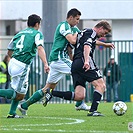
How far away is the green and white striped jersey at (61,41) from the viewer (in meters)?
13.8

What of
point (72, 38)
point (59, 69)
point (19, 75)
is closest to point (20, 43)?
point (19, 75)

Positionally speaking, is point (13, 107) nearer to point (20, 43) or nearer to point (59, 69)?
point (20, 43)

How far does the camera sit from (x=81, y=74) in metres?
13.1

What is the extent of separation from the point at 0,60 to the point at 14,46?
1541 cm

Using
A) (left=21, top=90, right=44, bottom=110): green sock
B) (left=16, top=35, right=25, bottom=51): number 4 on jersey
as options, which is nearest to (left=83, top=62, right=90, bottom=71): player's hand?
(left=16, top=35, right=25, bottom=51): number 4 on jersey

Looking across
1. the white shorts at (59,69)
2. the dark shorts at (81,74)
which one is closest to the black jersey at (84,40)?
the dark shorts at (81,74)

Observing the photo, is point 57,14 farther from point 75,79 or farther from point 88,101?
point 75,79

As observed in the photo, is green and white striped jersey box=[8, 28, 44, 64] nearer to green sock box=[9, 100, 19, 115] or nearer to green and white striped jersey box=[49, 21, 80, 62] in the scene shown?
green sock box=[9, 100, 19, 115]

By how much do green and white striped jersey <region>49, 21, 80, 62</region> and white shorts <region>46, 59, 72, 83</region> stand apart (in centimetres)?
11

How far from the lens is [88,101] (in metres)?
24.4

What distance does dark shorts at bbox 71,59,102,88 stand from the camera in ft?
42.6

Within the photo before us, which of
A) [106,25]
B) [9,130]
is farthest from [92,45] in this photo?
[9,130]

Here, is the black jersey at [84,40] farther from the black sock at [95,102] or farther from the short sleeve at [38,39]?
the short sleeve at [38,39]

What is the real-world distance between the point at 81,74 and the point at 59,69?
1480mm
